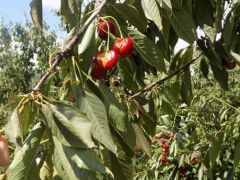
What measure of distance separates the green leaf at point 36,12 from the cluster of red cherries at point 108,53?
0.14m

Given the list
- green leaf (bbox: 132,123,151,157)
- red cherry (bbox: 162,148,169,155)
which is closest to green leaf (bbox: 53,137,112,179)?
green leaf (bbox: 132,123,151,157)

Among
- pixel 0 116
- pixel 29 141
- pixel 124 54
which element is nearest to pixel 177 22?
pixel 124 54

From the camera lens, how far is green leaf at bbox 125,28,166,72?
1.10m

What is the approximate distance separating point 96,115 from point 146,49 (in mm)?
295

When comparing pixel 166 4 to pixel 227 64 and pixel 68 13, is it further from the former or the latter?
pixel 227 64

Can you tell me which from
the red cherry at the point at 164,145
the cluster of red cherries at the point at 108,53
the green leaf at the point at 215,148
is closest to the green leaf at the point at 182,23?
the cluster of red cherries at the point at 108,53

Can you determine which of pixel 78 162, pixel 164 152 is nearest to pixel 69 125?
pixel 78 162

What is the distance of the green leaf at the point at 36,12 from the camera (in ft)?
3.18

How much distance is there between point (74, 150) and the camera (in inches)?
30.8

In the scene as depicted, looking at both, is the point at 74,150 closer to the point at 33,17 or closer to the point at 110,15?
the point at 33,17

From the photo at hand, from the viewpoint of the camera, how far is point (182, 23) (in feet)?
3.62

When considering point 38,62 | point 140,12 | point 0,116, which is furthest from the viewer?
point 38,62

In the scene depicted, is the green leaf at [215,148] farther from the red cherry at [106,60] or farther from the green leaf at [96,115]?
the green leaf at [96,115]

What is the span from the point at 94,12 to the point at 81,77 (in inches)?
6.4
